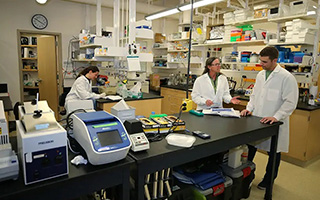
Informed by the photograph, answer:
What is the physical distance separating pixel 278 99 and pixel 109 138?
193 centimetres

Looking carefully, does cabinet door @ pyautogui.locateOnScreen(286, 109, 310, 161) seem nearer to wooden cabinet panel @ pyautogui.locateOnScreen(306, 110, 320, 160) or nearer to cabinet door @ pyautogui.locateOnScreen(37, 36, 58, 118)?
wooden cabinet panel @ pyautogui.locateOnScreen(306, 110, 320, 160)

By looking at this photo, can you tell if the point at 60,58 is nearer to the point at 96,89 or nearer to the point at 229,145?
the point at 96,89

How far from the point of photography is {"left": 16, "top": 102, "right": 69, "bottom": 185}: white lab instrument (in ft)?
3.26

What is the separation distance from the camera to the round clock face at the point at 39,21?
5.07 meters

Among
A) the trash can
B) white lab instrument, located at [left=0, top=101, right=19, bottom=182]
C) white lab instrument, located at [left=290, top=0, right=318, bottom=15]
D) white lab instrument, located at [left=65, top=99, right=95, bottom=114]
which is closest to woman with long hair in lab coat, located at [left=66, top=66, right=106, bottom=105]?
white lab instrument, located at [left=65, top=99, right=95, bottom=114]

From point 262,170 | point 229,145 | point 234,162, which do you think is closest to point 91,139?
point 229,145

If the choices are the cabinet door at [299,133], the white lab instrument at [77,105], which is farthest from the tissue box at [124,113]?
the cabinet door at [299,133]

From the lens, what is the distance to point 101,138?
1.19 meters

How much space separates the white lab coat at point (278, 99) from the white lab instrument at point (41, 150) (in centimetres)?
198

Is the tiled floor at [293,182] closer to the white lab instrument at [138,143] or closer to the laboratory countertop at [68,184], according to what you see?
the white lab instrument at [138,143]

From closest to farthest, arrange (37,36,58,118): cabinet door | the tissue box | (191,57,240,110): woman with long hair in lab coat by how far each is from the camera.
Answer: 1. the tissue box
2. (191,57,240,110): woman with long hair in lab coat
3. (37,36,58,118): cabinet door

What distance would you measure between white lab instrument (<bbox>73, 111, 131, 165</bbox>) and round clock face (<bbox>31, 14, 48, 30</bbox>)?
4.74m

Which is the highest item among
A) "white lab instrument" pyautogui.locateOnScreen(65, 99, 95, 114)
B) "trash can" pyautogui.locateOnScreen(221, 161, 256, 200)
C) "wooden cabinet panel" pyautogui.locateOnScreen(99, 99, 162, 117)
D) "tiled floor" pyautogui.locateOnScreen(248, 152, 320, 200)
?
"white lab instrument" pyautogui.locateOnScreen(65, 99, 95, 114)

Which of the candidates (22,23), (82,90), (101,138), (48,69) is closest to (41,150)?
(101,138)
